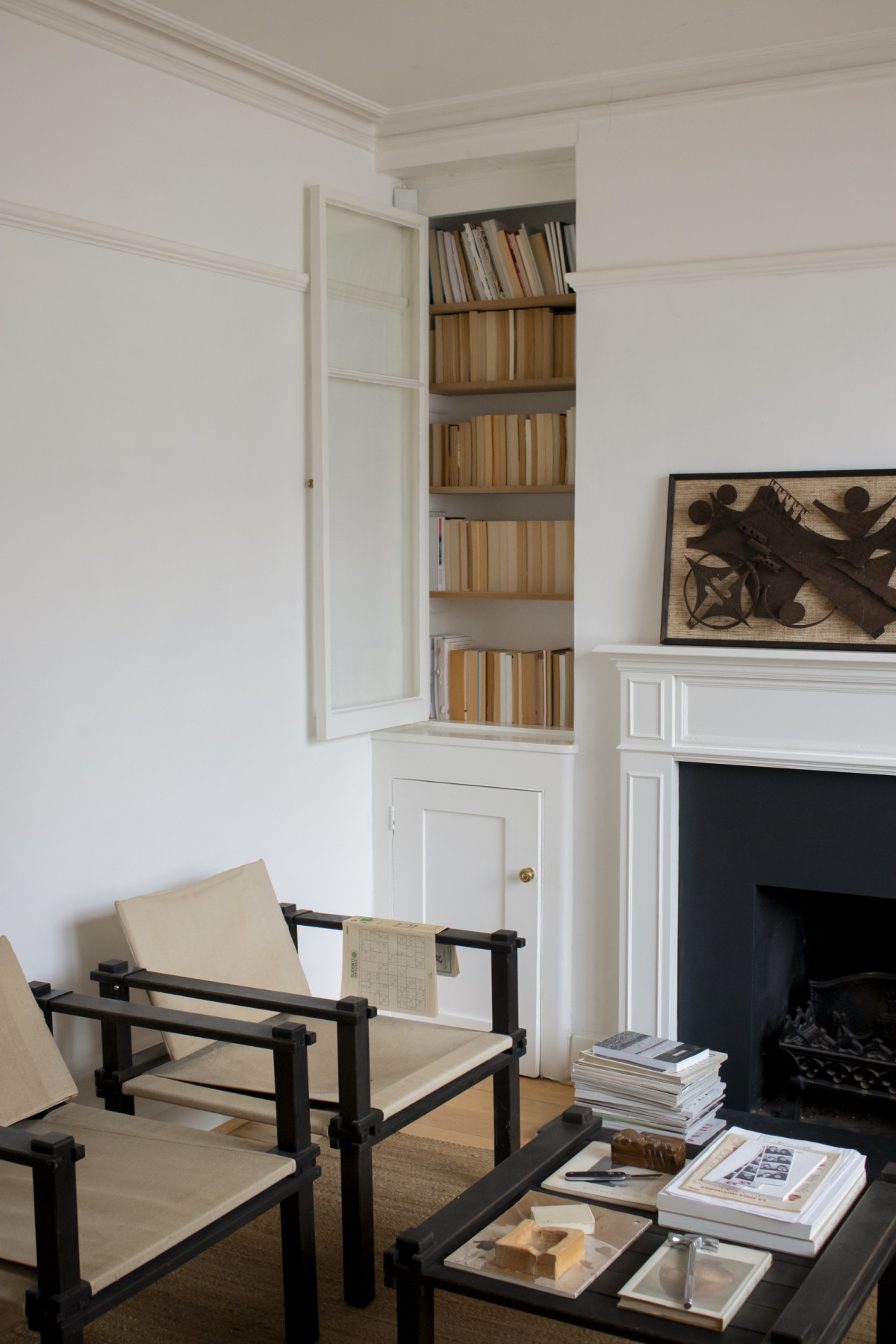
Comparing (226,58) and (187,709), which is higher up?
(226,58)

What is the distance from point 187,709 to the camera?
3232mm

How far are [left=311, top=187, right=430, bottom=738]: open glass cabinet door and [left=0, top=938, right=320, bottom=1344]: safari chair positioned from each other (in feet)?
4.35

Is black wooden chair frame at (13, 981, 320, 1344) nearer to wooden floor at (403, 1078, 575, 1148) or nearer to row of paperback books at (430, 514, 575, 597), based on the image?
wooden floor at (403, 1078, 575, 1148)

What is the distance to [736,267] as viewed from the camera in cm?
336

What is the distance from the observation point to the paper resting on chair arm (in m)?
2.98

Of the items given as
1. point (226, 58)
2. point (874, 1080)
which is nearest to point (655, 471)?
point (226, 58)

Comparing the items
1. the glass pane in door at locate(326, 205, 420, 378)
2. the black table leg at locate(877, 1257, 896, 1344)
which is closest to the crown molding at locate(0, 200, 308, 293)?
the glass pane in door at locate(326, 205, 420, 378)

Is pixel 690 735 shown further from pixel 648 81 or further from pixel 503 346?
pixel 648 81

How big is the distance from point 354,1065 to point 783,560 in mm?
1740

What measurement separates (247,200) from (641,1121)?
2.54 m

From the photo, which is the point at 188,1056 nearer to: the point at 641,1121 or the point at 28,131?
the point at 641,1121

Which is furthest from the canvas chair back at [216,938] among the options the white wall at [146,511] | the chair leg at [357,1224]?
the chair leg at [357,1224]

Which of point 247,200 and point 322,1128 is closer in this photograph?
point 322,1128

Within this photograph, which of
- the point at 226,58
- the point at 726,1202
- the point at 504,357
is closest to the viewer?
the point at 726,1202
